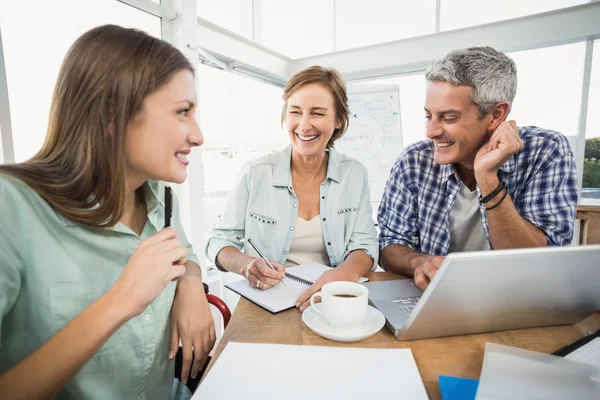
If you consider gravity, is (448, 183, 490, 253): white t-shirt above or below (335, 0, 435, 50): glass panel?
below

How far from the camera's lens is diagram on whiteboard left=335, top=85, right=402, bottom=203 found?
297 centimetres

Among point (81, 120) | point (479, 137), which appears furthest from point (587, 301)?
point (81, 120)

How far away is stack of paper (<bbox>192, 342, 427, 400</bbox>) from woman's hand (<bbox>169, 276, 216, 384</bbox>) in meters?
0.21

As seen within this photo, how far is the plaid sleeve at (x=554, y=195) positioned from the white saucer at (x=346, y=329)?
91cm

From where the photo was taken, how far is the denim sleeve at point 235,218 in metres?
1.43

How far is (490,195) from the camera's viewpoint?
1203 millimetres

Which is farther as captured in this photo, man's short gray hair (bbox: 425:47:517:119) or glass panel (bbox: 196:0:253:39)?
glass panel (bbox: 196:0:253:39)

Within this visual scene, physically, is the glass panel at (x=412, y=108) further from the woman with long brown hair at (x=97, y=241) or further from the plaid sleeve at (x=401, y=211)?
the woman with long brown hair at (x=97, y=241)

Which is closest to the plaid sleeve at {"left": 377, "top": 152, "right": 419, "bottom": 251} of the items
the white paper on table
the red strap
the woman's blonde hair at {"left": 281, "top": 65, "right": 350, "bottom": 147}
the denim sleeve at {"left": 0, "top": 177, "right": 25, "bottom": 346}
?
the woman's blonde hair at {"left": 281, "top": 65, "right": 350, "bottom": 147}

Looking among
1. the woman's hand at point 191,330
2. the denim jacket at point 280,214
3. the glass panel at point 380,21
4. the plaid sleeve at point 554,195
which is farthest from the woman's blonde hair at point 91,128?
the glass panel at point 380,21

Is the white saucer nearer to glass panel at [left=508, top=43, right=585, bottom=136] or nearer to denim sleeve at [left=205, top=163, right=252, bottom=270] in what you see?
denim sleeve at [left=205, top=163, right=252, bottom=270]

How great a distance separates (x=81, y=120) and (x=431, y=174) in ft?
4.23

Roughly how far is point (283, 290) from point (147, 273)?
0.43 metres

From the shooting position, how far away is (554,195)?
124 centimetres
